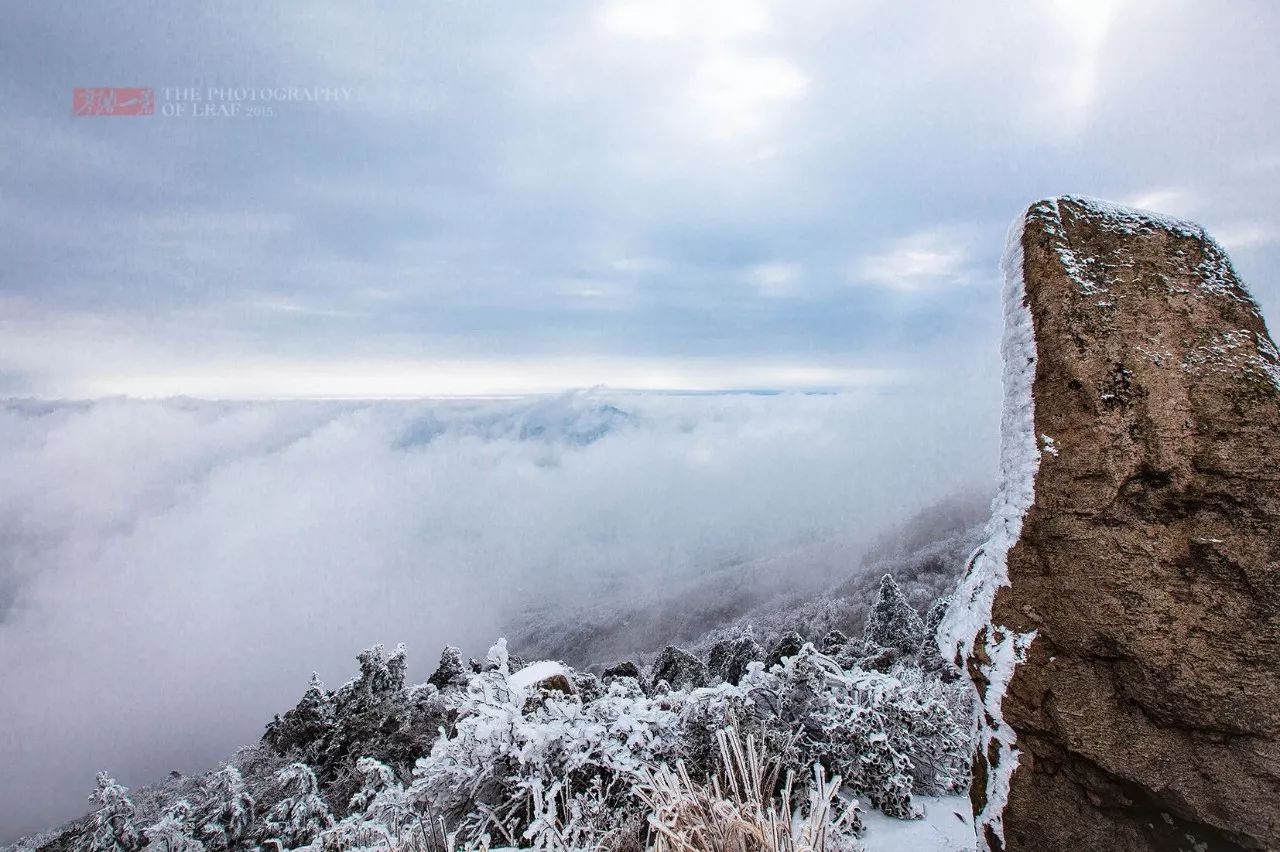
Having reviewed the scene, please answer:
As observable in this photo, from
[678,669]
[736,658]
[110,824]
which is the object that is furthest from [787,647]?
[110,824]

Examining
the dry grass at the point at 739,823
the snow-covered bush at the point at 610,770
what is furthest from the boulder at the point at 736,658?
the dry grass at the point at 739,823

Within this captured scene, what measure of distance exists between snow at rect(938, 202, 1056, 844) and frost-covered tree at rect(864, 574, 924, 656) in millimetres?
8435

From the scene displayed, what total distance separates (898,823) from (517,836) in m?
2.81

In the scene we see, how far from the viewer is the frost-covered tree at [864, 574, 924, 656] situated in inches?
429

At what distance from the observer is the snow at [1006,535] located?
2.75 metres

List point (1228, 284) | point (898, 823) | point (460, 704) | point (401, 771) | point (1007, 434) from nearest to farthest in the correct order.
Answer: point (1228, 284) < point (1007, 434) < point (898, 823) < point (460, 704) < point (401, 771)

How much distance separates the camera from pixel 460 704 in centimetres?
546

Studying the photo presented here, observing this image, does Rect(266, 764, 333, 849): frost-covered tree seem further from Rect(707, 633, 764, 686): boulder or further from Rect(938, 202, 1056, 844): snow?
Rect(938, 202, 1056, 844): snow

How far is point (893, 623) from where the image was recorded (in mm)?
11367

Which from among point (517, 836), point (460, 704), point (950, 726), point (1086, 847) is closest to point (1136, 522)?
point (1086, 847)

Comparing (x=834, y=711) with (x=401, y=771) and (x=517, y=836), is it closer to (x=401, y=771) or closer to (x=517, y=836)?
(x=517, y=836)

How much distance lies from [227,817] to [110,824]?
4.59 feet

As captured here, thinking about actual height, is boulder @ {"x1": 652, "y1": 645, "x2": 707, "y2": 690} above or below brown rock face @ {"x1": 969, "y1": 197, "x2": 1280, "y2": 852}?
below

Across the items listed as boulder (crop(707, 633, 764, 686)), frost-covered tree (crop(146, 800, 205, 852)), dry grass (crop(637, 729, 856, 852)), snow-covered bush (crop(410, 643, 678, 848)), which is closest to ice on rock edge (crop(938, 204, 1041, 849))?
dry grass (crop(637, 729, 856, 852))
